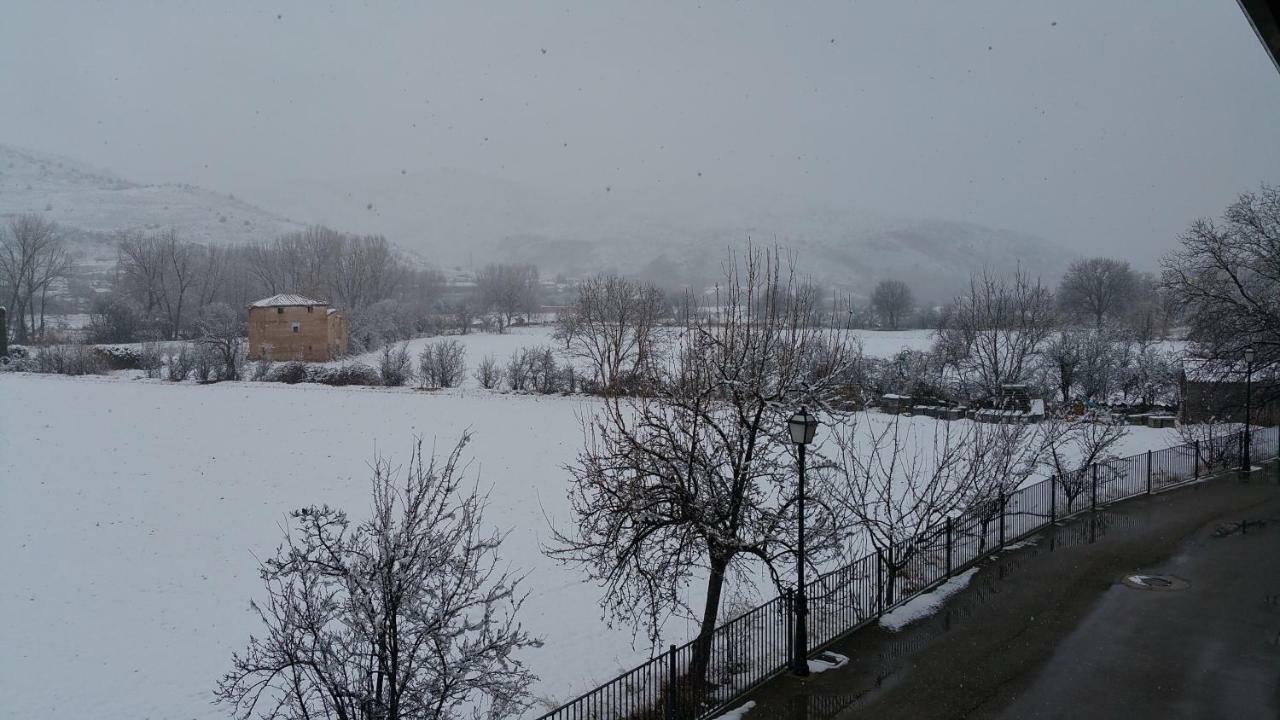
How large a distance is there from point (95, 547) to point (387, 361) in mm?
34309

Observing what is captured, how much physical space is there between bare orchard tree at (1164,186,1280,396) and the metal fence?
4262 mm

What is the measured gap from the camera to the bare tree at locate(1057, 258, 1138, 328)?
79625 mm

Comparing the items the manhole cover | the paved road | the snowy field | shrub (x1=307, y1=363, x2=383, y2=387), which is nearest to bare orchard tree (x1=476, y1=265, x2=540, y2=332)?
the snowy field

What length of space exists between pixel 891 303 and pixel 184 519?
10074cm

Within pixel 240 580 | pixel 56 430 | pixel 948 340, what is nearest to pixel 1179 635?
pixel 240 580

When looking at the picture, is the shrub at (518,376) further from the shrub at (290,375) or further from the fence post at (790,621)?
the fence post at (790,621)

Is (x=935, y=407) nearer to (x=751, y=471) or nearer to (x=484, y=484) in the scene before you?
(x=484, y=484)

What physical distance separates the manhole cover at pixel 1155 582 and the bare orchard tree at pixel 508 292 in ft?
291

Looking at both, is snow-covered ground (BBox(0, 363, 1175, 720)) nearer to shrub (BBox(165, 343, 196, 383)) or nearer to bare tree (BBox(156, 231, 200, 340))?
shrub (BBox(165, 343, 196, 383))

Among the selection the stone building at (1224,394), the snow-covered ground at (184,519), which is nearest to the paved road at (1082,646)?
the snow-covered ground at (184,519)

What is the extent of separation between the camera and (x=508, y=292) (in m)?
116

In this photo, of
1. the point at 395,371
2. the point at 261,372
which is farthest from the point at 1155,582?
the point at 261,372

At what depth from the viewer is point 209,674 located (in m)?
12.2

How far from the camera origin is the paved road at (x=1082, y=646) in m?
9.40
